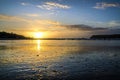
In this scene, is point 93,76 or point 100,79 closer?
point 100,79

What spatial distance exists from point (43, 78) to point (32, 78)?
3.41ft

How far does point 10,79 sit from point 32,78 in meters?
2.00

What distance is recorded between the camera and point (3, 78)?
16.8 m

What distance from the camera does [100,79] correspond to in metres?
16.6

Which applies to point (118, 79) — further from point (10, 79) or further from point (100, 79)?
point (10, 79)

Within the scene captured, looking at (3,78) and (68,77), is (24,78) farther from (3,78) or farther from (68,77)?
(68,77)

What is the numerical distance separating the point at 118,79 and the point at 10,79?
32.5 feet

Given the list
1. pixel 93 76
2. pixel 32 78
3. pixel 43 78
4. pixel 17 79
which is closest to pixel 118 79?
pixel 93 76

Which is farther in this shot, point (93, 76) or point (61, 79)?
point (93, 76)

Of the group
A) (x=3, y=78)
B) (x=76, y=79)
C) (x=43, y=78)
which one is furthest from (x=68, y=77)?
(x=3, y=78)

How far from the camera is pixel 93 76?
1778 cm

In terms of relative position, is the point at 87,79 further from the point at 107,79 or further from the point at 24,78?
the point at 24,78

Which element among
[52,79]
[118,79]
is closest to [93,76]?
[118,79]

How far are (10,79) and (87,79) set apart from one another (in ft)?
23.3
